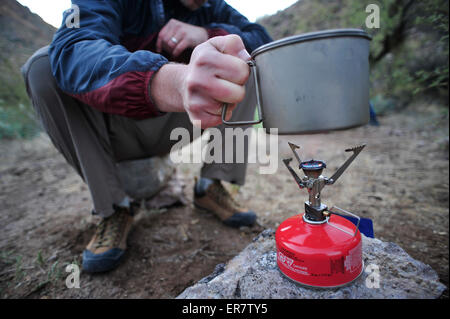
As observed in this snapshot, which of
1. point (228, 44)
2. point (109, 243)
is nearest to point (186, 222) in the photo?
point (109, 243)

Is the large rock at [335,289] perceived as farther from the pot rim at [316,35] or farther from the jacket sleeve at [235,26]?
the jacket sleeve at [235,26]

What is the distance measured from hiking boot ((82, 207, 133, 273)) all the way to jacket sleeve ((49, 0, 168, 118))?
965 millimetres

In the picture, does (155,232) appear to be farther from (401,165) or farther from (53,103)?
(401,165)

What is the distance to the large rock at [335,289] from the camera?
0.81 metres

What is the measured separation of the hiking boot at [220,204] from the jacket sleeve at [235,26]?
1076 mm

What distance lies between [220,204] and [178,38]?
119cm

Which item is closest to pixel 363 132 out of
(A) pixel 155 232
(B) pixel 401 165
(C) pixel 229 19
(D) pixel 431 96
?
(D) pixel 431 96

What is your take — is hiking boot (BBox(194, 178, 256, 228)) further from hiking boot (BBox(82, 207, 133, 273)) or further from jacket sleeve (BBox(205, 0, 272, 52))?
jacket sleeve (BBox(205, 0, 272, 52))

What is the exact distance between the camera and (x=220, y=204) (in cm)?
194

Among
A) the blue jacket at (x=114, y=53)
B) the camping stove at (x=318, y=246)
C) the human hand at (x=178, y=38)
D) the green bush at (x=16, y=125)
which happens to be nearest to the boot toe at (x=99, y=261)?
the blue jacket at (x=114, y=53)

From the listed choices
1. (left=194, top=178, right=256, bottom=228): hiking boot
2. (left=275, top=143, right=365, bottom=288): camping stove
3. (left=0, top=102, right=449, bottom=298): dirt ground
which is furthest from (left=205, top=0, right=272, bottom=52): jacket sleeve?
(left=0, top=102, right=449, bottom=298): dirt ground

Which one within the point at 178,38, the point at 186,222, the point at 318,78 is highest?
the point at 178,38

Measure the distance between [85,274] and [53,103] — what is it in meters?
1.00

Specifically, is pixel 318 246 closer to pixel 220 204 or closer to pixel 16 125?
pixel 220 204
